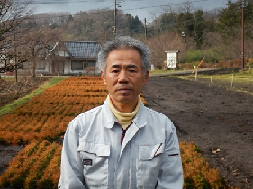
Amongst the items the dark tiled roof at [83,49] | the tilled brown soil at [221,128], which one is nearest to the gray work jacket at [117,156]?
the tilled brown soil at [221,128]

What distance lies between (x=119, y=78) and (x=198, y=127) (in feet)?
22.8

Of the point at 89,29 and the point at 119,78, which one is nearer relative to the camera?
the point at 119,78

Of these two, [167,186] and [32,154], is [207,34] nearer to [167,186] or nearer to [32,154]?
[32,154]

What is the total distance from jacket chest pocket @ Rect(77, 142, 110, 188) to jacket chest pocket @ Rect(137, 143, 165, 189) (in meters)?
0.19

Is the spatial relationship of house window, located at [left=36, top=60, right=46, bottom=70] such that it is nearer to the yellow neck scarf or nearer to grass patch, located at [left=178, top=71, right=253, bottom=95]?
grass patch, located at [left=178, top=71, right=253, bottom=95]

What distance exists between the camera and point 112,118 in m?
→ 2.04

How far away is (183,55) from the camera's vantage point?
4334 centimetres

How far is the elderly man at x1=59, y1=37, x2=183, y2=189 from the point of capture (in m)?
1.97

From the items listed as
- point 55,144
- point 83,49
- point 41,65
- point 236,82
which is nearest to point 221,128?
point 55,144

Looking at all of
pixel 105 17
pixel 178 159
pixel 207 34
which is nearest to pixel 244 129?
pixel 178 159

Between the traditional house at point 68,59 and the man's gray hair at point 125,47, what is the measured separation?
3551 centimetres

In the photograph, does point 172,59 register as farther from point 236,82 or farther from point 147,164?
point 147,164

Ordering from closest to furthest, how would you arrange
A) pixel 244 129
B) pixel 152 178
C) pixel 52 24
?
pixel 152 178
pixel 244 129
pixel 52 24

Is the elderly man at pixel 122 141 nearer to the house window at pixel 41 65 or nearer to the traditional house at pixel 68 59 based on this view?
the traditional house at pixel 68 59
